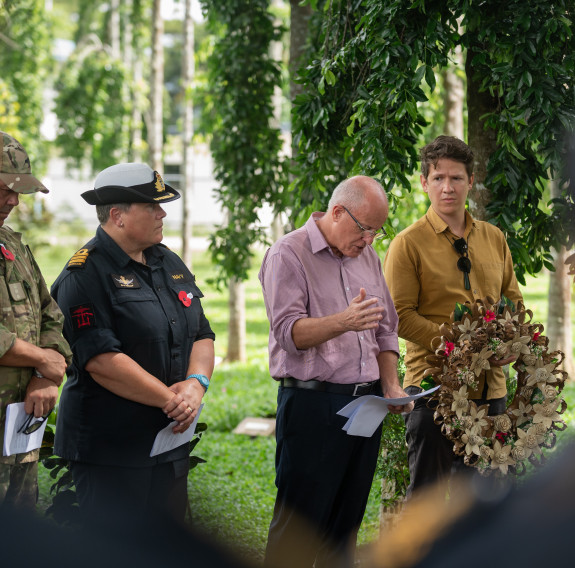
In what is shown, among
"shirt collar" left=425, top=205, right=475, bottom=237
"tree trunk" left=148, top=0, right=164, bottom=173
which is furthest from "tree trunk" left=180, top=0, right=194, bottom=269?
"shirt collar" left=425, top=205, right=475, bottom=237

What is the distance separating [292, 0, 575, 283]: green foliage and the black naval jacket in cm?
Answer: 162

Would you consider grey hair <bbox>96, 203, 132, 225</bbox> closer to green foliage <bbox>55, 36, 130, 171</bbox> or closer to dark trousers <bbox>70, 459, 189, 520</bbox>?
dark trousers <bbox>70, 459, 189, 520</bbox>

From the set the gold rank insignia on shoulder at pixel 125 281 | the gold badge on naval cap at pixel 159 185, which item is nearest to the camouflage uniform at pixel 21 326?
the gold rank insignia on shoulder at pixel 125 281

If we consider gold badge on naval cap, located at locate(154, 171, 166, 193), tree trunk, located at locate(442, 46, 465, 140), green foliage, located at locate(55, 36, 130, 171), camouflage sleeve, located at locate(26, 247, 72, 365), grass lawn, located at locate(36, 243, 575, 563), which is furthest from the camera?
green foliage, located at locate(55, 36, 130, 171)

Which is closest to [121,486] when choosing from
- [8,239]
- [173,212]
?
[8,239]

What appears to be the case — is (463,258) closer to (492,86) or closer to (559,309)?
(492,86)

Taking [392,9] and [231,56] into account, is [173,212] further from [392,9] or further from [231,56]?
[392,9]

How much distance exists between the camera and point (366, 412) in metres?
3.13

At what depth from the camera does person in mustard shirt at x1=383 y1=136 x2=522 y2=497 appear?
3.56 metres

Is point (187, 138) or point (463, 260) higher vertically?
point (187, 138)

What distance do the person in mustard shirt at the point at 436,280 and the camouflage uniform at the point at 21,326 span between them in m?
1.51

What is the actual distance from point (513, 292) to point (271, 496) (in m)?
2.94

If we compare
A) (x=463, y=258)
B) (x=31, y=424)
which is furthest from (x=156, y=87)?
(x=31, y=424)

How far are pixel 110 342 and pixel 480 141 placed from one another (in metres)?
2.52
